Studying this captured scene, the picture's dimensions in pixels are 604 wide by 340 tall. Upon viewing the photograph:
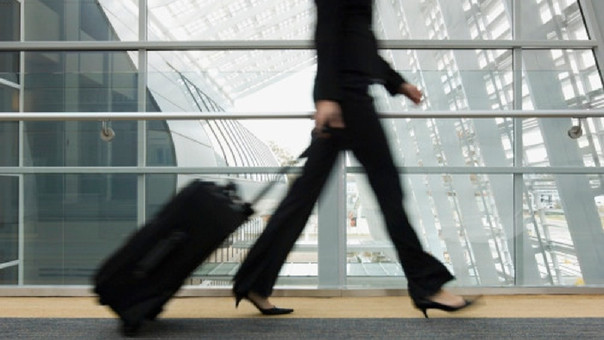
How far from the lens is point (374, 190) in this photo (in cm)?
172

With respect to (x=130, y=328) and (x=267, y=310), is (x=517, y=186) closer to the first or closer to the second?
(x=267, y=310)

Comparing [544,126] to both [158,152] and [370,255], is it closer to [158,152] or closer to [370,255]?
[370,255]

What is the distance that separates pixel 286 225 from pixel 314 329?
336mm

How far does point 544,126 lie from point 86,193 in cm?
218

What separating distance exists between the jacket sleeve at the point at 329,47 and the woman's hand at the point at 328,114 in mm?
15

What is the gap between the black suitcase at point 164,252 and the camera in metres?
1.66

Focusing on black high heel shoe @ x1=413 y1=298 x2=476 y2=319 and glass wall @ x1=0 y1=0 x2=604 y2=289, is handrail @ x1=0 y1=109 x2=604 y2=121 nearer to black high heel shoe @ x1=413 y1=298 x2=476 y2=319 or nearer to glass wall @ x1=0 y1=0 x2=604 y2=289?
glass wall @ x1=0 y1=0 x2=604 y2=289

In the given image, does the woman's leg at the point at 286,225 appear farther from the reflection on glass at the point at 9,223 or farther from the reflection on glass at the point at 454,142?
the reflection on glass at the point at 9,223

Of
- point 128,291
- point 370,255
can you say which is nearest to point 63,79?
point 128,291

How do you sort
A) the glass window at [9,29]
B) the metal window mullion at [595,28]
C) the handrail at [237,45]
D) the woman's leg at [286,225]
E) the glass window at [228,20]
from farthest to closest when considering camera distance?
1. the glass window at [228,20]
2. the glass window at [9,29]
3. the handrail at [237,45]
4. the metal window mullion at [595,28]
5. the woman's leg at [286,225]

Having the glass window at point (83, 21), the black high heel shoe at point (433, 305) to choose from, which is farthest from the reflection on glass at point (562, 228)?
the glass window at point (83, 21)

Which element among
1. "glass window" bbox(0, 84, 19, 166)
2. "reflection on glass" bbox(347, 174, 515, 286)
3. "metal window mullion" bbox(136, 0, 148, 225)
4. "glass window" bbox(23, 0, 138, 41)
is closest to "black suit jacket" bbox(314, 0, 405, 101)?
"reflection on glass" bbox(347, 174, 515, 286)

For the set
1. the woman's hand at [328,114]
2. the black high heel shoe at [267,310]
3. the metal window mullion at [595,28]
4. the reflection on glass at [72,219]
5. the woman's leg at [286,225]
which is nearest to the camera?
the woman's hand at [328,114]

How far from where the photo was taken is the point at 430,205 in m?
2.66
